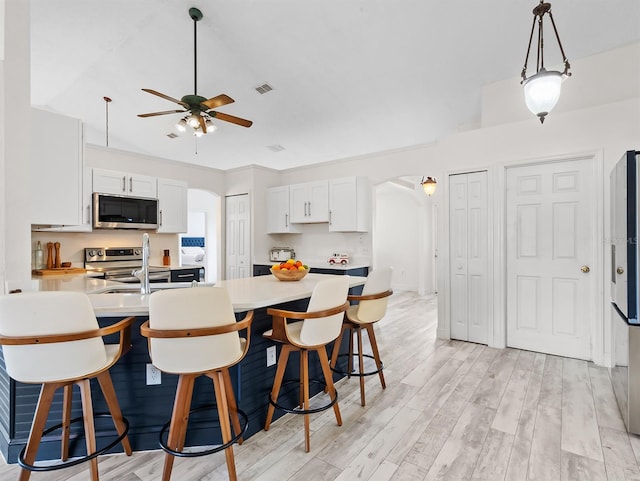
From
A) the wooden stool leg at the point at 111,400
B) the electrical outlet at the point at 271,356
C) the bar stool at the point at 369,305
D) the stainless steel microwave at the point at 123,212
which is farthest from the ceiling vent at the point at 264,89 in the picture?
the wooden stool leg at the point at 111,400

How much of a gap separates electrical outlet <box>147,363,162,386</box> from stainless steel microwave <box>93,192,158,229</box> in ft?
10.2

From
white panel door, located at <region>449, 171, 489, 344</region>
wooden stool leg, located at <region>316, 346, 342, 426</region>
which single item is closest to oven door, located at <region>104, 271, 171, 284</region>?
wooden stool leg, located at <region>316, 346, 342, 426</region>

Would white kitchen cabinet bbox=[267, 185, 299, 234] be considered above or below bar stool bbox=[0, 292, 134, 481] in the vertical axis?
above

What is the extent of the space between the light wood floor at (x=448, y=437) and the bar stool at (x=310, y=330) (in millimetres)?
192

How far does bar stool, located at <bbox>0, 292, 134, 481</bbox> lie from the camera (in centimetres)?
141

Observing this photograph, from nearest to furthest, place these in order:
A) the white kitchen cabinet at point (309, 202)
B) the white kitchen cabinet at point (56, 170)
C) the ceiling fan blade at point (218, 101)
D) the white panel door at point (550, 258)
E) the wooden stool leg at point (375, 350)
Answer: the white kitchen cabinet at point (56, 170), the wooden stool leg at point (375, 350), the ceiling fan blade at point (218, 101), the white panel door at point (550, 258), the white kitchen cabinet at point (309, 202)

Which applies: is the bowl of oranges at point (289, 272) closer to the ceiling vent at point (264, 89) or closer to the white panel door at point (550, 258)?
the white panel door at point (550, 258)

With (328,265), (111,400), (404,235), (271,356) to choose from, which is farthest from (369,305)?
(404,235)

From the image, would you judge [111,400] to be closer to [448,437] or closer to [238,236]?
[448,437]

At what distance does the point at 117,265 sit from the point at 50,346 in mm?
3651

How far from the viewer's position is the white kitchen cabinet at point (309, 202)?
17.4ft

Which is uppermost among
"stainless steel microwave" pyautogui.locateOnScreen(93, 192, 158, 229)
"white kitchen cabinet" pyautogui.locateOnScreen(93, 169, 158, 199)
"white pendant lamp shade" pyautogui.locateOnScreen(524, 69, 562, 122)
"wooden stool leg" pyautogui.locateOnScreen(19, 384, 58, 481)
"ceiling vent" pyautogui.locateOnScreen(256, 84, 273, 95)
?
"ceiling vent" pyautogui.locateOnScreen(256, 84, 273, 95)

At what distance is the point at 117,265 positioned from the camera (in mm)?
4684

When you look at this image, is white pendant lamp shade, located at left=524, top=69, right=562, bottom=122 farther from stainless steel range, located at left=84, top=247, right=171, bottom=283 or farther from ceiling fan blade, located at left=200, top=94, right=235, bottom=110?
stainless steel range, located at left=84, top=247, right=171, bottom=283
